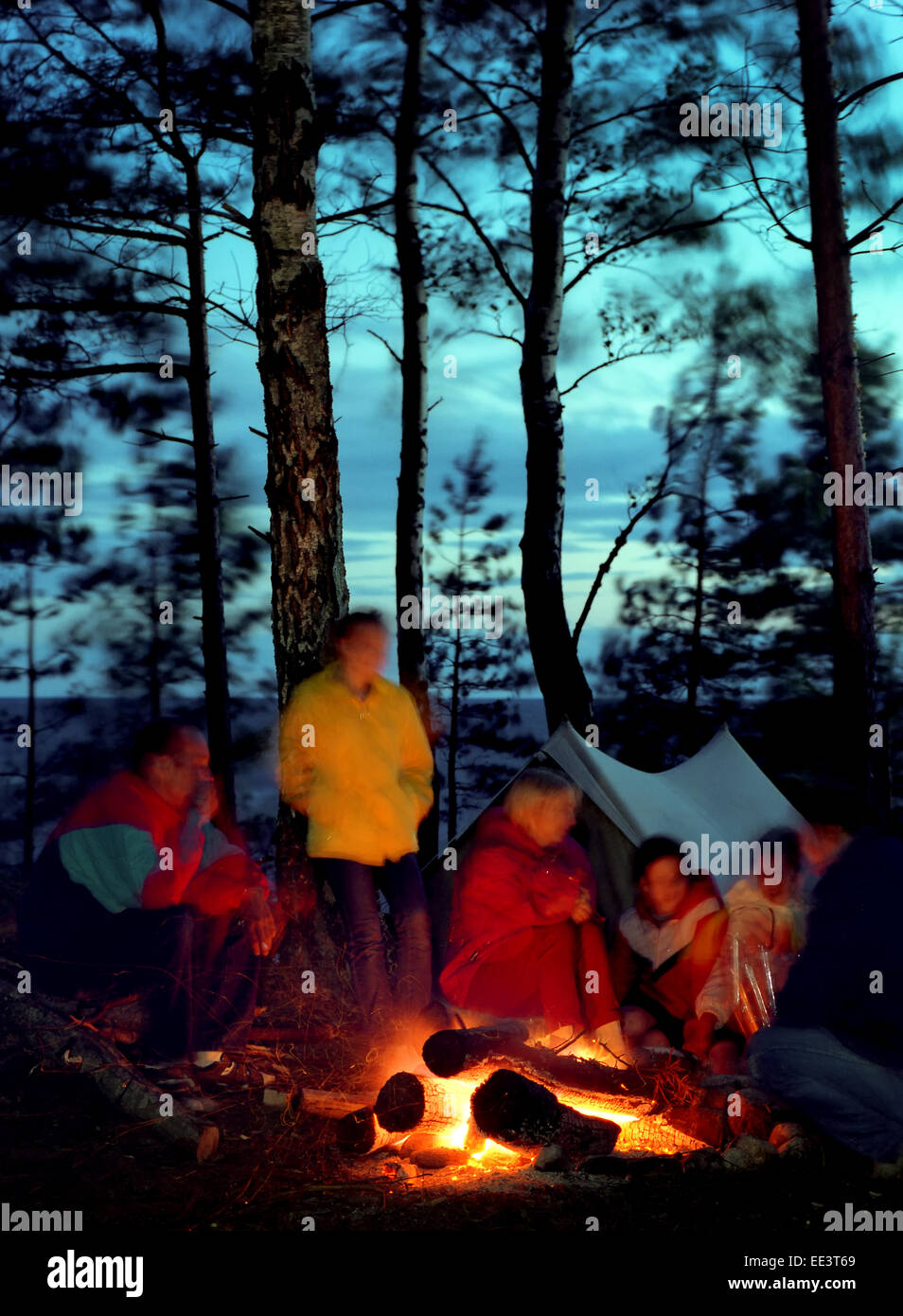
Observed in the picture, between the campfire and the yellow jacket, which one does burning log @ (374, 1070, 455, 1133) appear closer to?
the campfire

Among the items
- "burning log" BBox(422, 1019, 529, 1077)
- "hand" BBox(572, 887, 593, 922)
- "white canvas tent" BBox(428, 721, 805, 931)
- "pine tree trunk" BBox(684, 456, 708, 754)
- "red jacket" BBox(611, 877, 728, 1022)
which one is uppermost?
"pine tree trunk" BBox(684, 456, 708, 754)

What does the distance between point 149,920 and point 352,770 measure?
107 cm

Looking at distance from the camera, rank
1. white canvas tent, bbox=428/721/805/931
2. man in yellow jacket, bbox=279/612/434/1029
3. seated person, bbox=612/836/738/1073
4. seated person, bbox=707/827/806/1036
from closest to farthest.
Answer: seated person, bbox=707/827/806/1036 → seated person, bbox=612/836/738/1073 → man in yellow jacket, bbox=279/612/434/1029 → white canvas tent, bbox=428/721/805/931

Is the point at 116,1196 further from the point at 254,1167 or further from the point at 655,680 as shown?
the point at 655,680

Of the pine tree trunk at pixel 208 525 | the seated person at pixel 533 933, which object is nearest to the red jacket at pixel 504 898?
the seated person at pixel 533 933

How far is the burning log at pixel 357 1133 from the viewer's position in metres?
3.84

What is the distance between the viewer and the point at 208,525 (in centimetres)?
1136

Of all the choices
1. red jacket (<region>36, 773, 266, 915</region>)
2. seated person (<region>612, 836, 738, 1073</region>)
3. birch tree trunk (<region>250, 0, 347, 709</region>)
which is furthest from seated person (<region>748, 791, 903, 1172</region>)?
birch tree trunk (<region>250, 0, 347, 709</region>)

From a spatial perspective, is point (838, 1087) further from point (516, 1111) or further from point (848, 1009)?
point (516, 1111)

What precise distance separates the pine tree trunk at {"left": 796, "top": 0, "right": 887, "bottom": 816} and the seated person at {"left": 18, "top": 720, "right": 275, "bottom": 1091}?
17.4 ft

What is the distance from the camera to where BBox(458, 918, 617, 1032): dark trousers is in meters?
4.81

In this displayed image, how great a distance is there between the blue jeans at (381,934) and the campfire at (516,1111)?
1.89ft

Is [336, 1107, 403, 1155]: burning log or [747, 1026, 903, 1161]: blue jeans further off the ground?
[747, 1026, 903, 1161]: blue jeans

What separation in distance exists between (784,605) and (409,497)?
876cm
